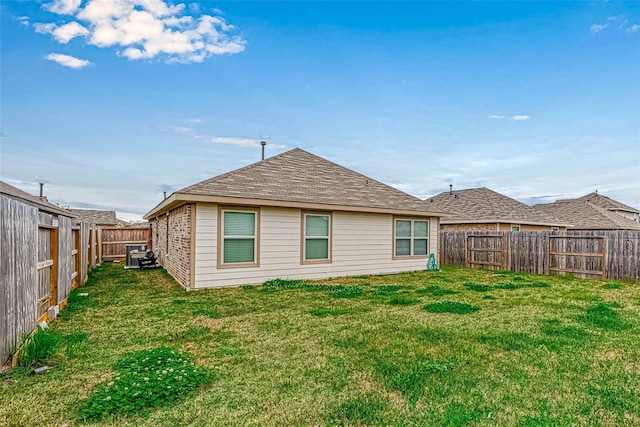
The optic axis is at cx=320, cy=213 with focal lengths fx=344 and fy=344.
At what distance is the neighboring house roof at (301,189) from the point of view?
29.5 feet

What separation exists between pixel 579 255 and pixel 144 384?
44.1 feet

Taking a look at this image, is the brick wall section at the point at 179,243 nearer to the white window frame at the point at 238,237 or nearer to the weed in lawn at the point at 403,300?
the white window frame at the point at 238,237

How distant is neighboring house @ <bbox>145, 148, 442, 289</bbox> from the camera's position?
880 centimetres

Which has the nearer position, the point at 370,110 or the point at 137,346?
the point at 137,346

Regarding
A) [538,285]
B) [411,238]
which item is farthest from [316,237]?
[538,285]

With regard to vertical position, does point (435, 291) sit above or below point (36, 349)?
below

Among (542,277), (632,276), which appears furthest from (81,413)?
(632,276)

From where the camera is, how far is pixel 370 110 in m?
14.5

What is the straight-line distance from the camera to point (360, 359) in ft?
12.6

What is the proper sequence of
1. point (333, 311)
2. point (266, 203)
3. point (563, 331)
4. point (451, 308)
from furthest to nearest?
point (266, 203) → point (451, 308) → point (333, 311) → point (563, 331)

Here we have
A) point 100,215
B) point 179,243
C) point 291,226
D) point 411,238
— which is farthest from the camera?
point 100,215

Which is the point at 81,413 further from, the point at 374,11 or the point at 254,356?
the point at 374,11

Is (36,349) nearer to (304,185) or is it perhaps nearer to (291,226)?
(291,226)

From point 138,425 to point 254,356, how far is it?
156 cm
